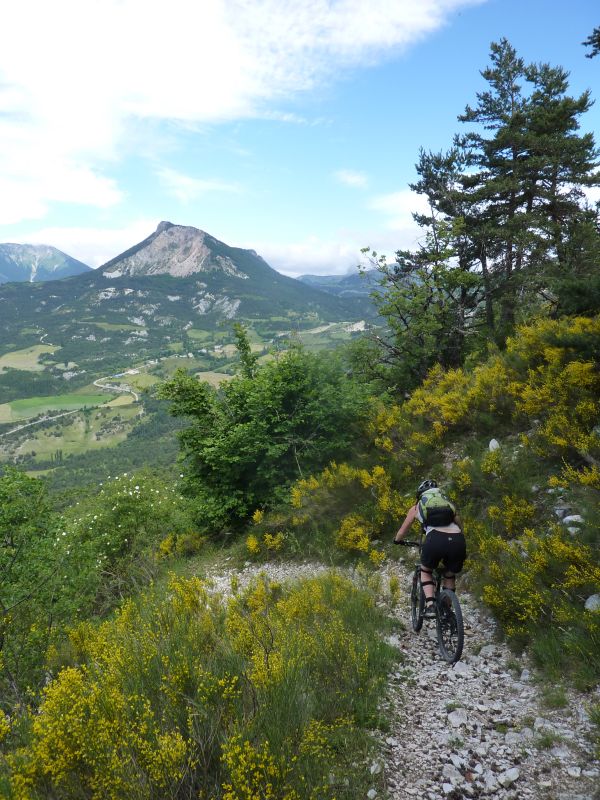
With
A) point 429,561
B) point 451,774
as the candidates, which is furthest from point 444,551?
point 451,774

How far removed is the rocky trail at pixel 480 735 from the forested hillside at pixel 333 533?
0.36 feet

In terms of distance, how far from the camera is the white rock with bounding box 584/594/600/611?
423 centimetres

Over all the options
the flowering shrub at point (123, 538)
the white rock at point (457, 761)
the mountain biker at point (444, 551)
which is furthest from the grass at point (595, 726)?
the flowering shrub at point (123, 538)

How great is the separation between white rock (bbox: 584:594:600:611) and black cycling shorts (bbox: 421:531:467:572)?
1.24 metres

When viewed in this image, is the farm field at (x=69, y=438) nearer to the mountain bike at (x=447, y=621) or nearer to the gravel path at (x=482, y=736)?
the mountain bike at (x=447, y=621)

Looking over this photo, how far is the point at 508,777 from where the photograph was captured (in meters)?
3.07

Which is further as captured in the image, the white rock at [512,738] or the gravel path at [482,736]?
the white rock at [512,738]

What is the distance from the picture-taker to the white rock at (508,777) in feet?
9.98

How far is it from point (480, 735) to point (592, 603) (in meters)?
1.84

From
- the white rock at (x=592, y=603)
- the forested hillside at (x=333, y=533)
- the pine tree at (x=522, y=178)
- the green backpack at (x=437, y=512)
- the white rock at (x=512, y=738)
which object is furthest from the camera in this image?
the pine tree at (x=522, y=178)

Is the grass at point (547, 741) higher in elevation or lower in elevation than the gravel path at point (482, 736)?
higher

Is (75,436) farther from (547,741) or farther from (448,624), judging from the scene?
(547,741)

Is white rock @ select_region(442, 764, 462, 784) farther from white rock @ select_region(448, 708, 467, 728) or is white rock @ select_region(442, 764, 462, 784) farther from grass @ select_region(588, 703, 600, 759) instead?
grass @ select_region(588, 703, 600, 759)

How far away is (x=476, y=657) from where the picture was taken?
4.79 meters
